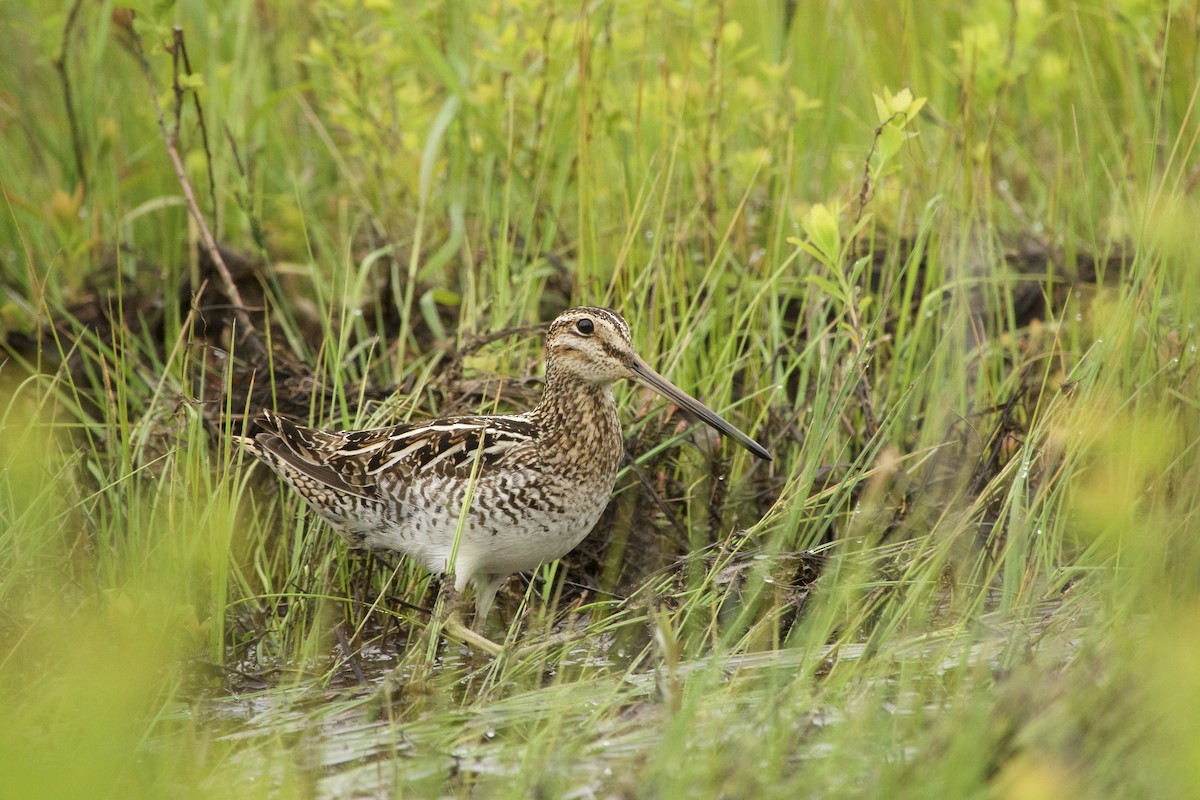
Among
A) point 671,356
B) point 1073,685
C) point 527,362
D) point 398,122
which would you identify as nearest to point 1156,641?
point 1073,685

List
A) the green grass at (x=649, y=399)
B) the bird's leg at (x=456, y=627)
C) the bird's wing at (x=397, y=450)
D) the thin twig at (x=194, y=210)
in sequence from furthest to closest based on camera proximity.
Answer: the thin twig at (x=194, y=210)
the bird's wing at (x=397, y=450)
the bird's leg at (x=456, y=627)
the green grass at (x=649, y=399)

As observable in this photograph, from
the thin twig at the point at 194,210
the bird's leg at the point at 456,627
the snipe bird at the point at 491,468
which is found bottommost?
the bird's leg at the point at 456,627

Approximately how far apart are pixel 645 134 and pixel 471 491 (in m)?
2.04

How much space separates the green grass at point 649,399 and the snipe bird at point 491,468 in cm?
20

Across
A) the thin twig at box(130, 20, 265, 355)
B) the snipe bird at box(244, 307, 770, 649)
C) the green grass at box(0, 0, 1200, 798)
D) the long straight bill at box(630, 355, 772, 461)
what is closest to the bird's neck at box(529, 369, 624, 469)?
the snipe bird at box(244, 307, 770, 649)

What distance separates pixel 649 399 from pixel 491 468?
0.79m

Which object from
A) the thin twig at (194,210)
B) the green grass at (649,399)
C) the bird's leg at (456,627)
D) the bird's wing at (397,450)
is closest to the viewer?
the green grass at (649,399)

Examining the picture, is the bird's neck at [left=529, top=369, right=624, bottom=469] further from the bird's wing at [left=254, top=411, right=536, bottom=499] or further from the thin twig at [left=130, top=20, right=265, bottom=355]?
the thin twig at [left=130, top=20, right=265, bottom=355]

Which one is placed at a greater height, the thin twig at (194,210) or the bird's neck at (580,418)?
the thin twig at (194,210)

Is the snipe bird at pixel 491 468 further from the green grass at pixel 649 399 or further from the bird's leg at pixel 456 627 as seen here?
the green grass at pixel 649 399

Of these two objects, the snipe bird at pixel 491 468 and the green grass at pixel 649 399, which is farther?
the snipe bird at pixel 491 468

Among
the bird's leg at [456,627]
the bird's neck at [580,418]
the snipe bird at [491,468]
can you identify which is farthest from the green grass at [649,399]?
the bird's neck at [580,418]

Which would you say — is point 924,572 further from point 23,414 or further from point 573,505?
point 23,414

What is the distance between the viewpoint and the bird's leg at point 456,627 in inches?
149
